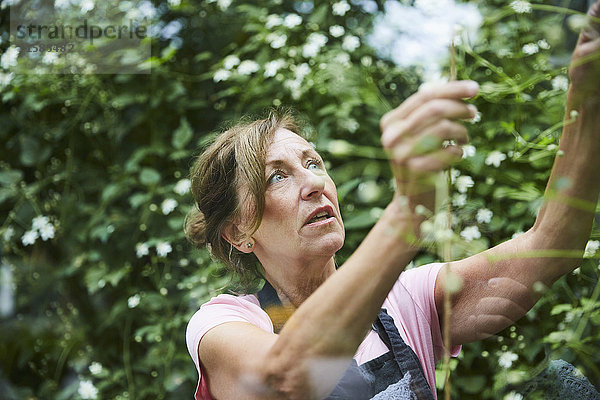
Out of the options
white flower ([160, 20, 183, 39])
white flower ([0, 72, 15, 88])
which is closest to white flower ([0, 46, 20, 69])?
white flower ([0, 72, 15, 88])

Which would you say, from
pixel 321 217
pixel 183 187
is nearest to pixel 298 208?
pixel 321 217

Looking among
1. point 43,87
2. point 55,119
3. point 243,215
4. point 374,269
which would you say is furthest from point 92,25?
point 374,269

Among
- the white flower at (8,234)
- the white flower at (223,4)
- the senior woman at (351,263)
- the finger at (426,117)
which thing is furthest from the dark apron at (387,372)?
the white flower at (8,234)

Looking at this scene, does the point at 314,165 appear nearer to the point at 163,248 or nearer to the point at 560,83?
the point at 560,83

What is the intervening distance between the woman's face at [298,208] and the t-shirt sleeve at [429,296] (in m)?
0.16

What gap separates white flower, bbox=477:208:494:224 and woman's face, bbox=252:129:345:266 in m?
0.36

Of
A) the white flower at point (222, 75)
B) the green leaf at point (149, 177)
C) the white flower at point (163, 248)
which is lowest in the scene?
the white flower at point (163, 248)

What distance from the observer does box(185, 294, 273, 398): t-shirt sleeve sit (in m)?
0.88

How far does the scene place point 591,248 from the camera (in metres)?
0.83

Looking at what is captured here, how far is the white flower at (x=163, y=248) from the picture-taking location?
6.12ft

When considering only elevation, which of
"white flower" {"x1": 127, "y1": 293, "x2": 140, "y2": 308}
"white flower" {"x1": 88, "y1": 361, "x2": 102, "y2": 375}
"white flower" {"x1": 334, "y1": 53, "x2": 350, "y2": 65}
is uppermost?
"white flower" {"x1": 334, "y1": 53, "x2": 350, "y2": 65}

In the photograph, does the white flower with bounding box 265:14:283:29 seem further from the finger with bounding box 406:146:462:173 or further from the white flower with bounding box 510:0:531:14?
the finger with bounding box 406:146:462:173

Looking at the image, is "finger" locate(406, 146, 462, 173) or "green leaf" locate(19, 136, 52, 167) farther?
"green leaf" locate(19, 136, 52, 167)

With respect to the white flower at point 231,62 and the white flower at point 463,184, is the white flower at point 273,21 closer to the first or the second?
the white flower at point 231,62
